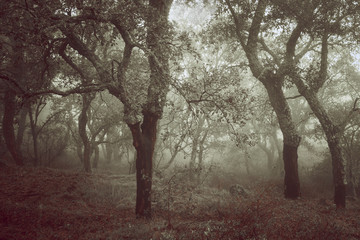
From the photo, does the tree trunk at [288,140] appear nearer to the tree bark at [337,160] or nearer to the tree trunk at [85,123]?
the tree bark at [337,160]

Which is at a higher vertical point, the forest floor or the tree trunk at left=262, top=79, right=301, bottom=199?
the tree trunk at left=262, top=79, right=301, bottom=199

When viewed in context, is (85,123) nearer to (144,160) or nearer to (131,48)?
(144,160)

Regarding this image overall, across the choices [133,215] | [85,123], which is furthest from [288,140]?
[85,123]

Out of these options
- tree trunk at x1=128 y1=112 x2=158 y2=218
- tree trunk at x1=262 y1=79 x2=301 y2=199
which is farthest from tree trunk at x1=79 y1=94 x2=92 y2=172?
tree trunk at x1=262 y1=79 x2=301 y2=199

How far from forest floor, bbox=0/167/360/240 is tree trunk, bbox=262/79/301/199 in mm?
720

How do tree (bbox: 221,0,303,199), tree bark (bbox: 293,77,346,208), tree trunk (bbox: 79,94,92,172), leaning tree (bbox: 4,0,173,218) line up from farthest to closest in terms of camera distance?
tree trunk (bbox: 79,94,92,172) → tree (bbox: 221,0,303,199) → tree bark (bbox: 293,77,346,208) → leaning tree (bbox: 4,0,173,218)

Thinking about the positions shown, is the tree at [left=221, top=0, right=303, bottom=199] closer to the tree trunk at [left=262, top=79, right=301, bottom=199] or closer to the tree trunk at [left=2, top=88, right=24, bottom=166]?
the tree trunk at [left=262, top=79, right=301, bottom=199]

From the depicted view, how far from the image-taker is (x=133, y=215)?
871cm

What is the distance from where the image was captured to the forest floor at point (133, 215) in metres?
6.14

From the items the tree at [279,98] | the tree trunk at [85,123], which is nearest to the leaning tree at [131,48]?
the tree at [279,98]

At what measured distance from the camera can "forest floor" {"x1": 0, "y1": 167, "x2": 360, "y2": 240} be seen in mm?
6137

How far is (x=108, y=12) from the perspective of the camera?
6.88 meters

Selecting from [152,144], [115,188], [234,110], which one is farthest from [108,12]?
[115,188]

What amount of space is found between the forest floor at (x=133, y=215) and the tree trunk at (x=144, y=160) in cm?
38
